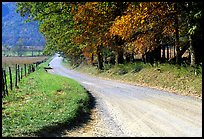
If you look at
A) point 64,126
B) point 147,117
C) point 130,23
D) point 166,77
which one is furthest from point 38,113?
point 166,77

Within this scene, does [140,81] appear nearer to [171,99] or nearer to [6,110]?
[171,99]

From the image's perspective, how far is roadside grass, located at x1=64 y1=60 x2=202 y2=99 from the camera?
2131 centimetres

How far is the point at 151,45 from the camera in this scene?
29.8 m

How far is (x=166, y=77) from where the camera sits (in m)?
26.2

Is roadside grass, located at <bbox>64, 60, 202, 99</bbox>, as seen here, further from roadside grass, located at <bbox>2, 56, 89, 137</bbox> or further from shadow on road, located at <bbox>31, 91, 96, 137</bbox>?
shadow on road, located at <bbox>31, 91, 96, 137</bbox>

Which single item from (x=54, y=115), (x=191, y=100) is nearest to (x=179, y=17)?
(x=191, y=100)

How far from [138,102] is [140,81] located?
12.2 meters

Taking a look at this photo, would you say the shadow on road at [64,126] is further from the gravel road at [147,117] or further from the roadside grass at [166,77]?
the roadside grass at [166,77]

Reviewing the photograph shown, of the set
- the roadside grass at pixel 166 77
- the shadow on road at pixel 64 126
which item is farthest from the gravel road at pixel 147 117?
the roadside grass at pixel 166 77

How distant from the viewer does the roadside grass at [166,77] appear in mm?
21312

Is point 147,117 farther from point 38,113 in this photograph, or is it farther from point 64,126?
point 38,113

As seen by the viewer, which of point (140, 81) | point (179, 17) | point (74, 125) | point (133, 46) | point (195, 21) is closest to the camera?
point (74, 125)

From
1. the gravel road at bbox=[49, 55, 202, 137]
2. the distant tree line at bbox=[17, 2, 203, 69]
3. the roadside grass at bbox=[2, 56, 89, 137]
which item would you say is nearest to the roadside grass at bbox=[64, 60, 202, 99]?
the distant tree line at bbox=[17, 2, 203, 69]

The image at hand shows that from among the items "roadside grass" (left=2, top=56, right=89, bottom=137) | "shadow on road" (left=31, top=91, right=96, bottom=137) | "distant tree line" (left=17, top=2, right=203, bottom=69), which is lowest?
"shadow on road" (left=31, top=91, right=96, bottom=137)
